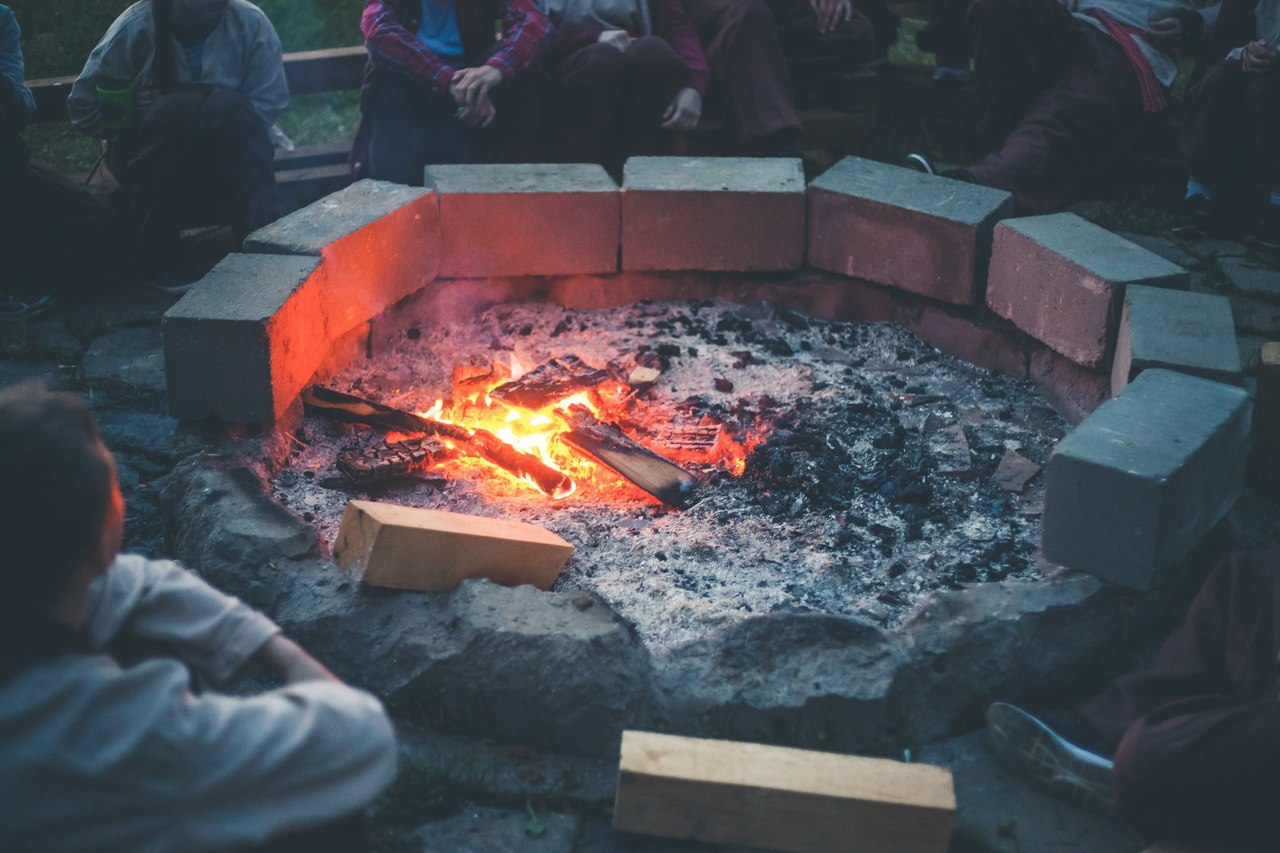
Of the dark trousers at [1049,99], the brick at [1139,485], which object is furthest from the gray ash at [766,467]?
the dark trousers at [1049,99]

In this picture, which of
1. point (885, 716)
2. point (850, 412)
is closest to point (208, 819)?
point (885, 716)

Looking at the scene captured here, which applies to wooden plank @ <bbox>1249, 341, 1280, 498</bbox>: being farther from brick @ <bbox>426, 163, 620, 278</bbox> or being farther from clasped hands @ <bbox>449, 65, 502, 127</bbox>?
clasped hands @ <bbox>449, 65, 502, 127</bbox>

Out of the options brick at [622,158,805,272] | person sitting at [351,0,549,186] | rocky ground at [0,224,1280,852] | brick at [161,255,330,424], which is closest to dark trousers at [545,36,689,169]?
person sitting at [351,0,549,186]

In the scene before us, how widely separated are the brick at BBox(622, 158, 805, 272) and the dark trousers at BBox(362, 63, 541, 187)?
858mm

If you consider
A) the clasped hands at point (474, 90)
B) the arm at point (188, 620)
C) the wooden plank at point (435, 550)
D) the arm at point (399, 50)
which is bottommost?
the wooden plank at point (435, 550)

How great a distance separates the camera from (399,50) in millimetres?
5504

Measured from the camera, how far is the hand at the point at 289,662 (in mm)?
2053

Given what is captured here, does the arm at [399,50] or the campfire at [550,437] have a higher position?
the arm at [399,50]

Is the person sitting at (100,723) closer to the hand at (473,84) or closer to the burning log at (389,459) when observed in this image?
the burning log at (389,459)

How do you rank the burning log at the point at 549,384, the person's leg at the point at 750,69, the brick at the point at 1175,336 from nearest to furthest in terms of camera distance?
the brick at the point at 1175,336 < the burning log at the point at 549,384 < the person's leg at the point at 750,69

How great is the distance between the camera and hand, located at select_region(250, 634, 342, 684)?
6.73ft

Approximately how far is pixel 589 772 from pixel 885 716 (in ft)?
2.35

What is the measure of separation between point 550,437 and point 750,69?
2.61 m

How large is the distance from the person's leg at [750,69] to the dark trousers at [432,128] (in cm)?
94
